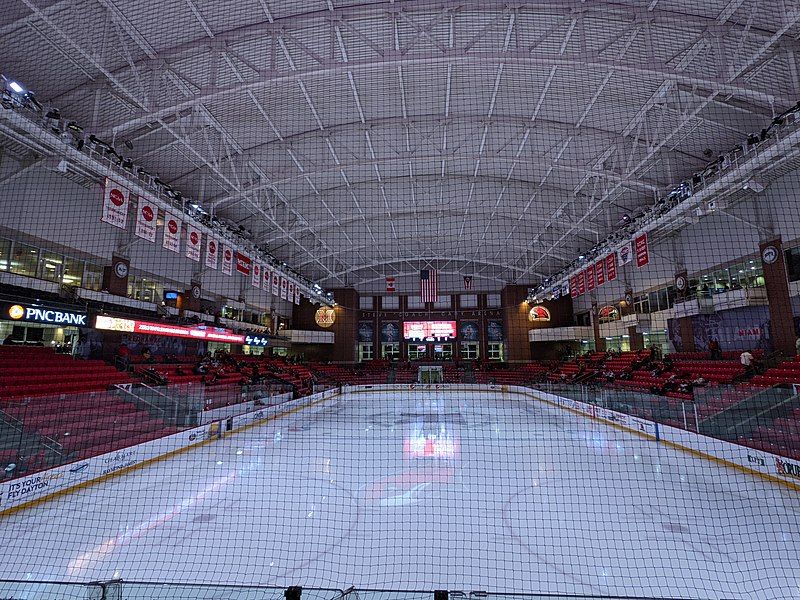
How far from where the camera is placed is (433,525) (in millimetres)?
5441

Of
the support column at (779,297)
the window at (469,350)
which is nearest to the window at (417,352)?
the window at (469,350)

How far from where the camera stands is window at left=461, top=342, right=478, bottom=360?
35.4m

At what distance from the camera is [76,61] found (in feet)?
32.6

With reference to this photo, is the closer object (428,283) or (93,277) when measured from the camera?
(93,277)

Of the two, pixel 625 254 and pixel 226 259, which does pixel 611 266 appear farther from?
pixel 226 259

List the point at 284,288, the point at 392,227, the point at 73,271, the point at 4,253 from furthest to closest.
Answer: the point at 392,227, the point at 284,288, the point at 73,271, the point at 4,253

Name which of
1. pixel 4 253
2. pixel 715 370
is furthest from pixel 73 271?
pixel 715 370

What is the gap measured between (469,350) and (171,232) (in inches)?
1087

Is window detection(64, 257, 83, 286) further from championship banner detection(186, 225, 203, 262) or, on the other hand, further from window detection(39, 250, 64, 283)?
championship banner detection(186, 225, 203, 262)

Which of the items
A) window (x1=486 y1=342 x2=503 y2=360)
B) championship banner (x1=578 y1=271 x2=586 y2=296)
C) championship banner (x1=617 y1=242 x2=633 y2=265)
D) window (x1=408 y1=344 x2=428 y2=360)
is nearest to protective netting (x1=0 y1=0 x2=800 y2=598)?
championship banner (x1=617 y1=242 x2=633 y2=265)

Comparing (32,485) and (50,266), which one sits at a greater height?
(50,266)

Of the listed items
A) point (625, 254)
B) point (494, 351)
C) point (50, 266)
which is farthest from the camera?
point (494, 351)

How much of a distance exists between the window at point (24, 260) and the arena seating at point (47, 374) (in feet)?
8.33

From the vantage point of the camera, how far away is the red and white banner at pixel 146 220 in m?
10.2
